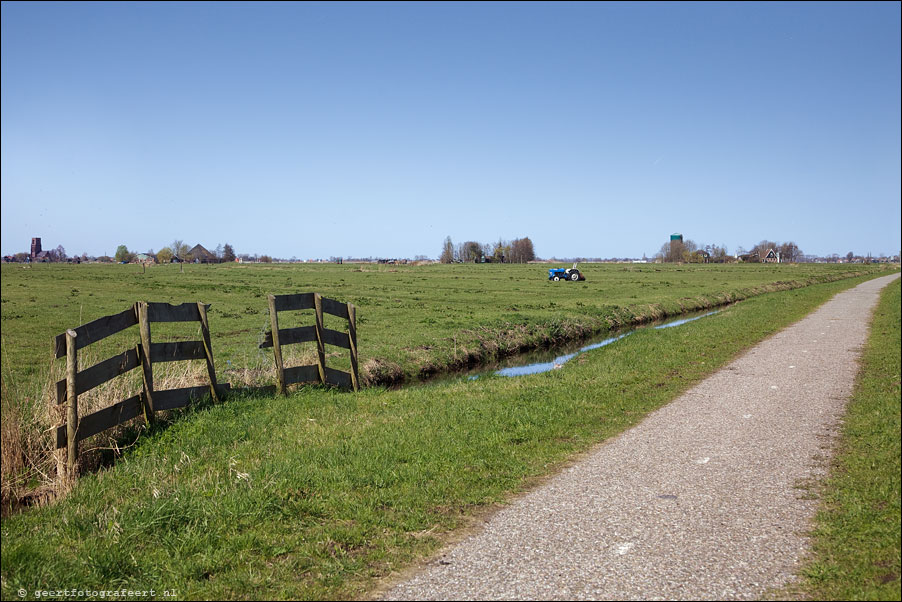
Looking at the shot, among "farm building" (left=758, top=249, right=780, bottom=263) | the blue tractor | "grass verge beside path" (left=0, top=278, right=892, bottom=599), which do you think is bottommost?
"grass verge beside path" (left=0, top=278, right=892, bottom=599)

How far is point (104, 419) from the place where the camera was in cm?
852

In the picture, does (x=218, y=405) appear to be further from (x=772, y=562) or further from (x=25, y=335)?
(x=25, y=335)

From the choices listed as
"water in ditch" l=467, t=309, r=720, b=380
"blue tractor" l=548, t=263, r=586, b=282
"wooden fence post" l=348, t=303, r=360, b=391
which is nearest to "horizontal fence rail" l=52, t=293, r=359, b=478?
"wooden fence post" l=348, t=303, r=360, b=391

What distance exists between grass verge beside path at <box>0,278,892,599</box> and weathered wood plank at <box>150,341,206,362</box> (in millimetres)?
939

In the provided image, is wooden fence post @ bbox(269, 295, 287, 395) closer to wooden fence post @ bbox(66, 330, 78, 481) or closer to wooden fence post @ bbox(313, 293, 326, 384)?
wooden fence post @ bbox(313, 293, 326, 384)

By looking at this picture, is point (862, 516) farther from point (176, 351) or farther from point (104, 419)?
point (176, 351)

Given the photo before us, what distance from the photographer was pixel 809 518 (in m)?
5.69

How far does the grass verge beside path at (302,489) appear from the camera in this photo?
195 inches

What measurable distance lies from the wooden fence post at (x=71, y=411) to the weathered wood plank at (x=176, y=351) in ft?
5.52

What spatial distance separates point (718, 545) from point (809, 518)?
117 cm

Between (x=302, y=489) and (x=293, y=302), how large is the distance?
20.1ft

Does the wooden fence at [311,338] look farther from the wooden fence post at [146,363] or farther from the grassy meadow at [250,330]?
the wooden fence post at [146,363]

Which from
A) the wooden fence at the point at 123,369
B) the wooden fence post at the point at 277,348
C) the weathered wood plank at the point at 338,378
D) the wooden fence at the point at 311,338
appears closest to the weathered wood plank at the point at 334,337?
the wooden fence at the point at 311,338

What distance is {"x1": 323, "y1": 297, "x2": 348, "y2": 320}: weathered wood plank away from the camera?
12.9 meters
